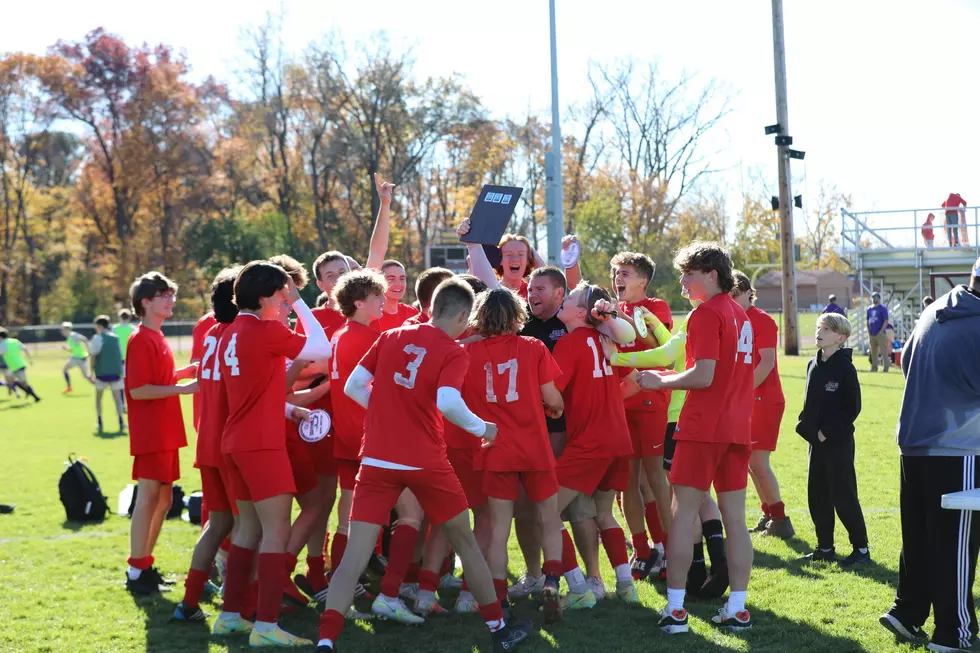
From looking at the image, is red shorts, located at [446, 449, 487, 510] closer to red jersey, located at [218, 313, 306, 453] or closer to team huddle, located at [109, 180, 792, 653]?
team huddle, located at [109, 180, 792, 653]

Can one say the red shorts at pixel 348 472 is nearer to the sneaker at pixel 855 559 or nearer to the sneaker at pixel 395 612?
the sneaker at pixel 395 612

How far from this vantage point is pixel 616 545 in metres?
5.67

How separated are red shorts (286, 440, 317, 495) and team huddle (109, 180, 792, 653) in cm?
1

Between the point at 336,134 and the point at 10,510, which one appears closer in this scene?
the point at 10,510

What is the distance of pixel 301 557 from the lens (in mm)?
7203

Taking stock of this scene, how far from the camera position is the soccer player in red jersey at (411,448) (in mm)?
4656

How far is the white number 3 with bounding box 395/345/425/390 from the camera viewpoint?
468 cm

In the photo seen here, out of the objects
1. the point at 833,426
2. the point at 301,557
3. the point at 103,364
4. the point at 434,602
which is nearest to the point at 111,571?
the point at 301,557

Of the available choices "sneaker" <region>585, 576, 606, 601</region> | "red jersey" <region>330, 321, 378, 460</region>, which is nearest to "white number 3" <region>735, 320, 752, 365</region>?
"sneaker" <region>585, 576, 606, 601</region>

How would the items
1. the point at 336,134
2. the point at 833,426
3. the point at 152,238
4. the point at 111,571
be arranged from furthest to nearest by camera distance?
1. the point at 152,238
2. the point at 336,134
3. the point at 111,571
4. the point at 833,426

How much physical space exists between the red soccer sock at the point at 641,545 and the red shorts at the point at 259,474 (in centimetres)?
243

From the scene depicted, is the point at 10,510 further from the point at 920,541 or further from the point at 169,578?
the point at 920,541

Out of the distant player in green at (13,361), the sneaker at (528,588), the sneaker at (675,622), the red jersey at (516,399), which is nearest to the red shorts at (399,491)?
the red jersey at (516,399)

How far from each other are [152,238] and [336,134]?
12247mm
